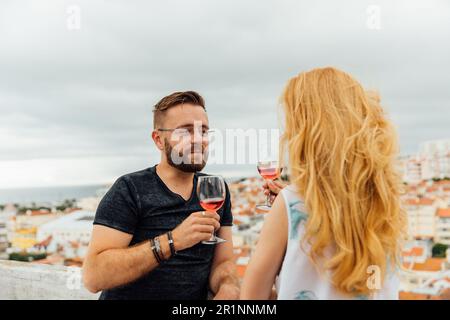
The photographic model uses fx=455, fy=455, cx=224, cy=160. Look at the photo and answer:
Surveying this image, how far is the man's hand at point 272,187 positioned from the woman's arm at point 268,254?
780mm

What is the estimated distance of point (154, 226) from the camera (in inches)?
72.4

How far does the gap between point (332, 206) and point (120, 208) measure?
0.90 meters

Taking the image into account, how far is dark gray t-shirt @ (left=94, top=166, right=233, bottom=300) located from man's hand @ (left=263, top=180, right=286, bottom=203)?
0.37 m

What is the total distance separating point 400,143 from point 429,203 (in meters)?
30.2

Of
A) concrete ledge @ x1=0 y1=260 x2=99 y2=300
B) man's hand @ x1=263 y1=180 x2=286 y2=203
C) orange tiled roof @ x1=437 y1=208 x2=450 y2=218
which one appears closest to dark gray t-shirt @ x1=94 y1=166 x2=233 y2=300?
man's hand @ x1=263 y1=180 x2=286 y2=203

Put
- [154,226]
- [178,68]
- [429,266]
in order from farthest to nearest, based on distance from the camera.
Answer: [429,266] < [178,68] < [154,226]

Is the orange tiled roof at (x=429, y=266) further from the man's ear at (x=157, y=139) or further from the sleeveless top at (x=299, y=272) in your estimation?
the sleeveless top at (x=299, y=272)

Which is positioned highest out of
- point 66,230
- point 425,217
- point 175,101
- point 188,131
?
point 175,101

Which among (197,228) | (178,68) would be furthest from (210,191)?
(178,68)

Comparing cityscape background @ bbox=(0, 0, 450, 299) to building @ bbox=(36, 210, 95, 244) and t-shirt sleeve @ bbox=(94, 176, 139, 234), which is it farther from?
building @ bbox=(36, 210, 95, 244)

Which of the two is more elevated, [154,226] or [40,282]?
[154,226]

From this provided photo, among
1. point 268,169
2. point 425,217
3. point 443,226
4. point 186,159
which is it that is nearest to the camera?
point 186,159

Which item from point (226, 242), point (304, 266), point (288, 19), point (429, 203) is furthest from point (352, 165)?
point (429, 203)

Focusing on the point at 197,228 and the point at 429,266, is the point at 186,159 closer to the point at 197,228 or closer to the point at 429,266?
the point at 197,228
